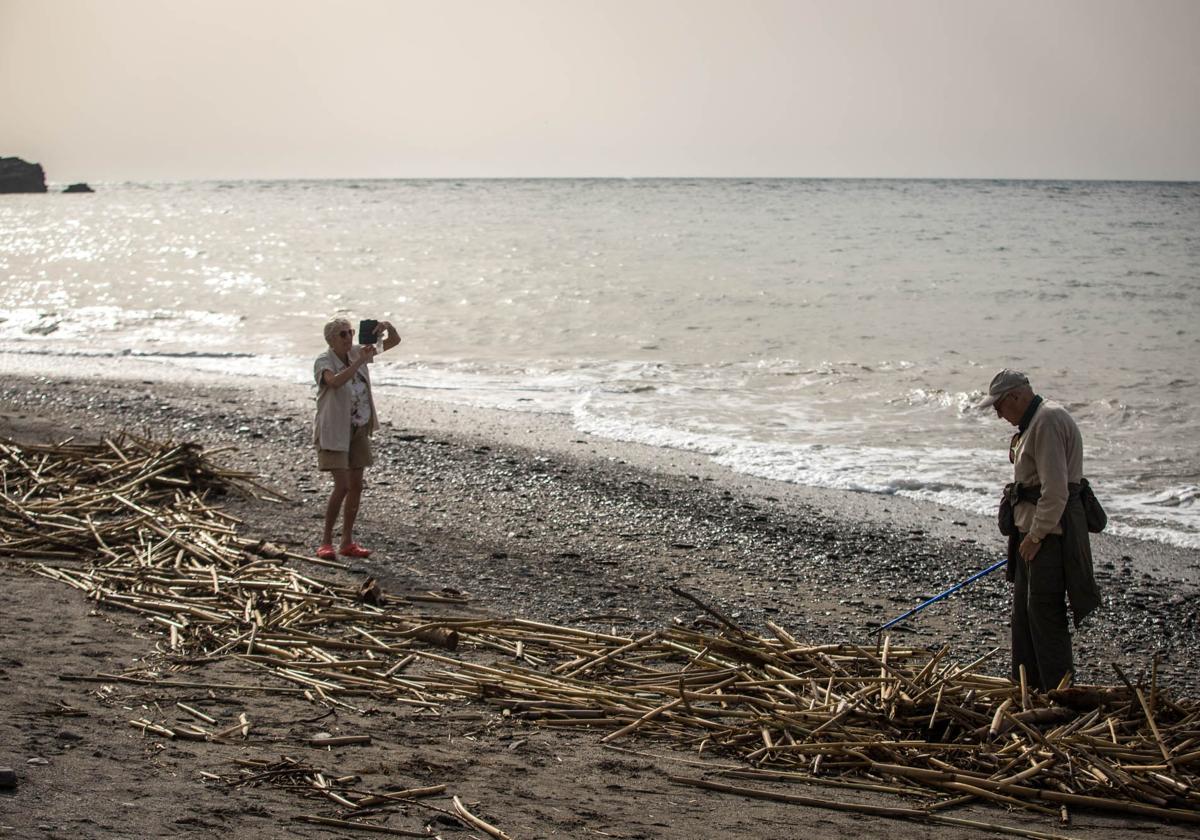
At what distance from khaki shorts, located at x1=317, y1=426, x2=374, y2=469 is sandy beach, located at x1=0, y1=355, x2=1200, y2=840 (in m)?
0.75

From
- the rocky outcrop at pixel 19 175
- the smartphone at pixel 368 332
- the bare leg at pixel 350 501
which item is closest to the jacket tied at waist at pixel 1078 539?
the smartphone at pixel 368 332

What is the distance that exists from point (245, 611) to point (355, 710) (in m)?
1.56

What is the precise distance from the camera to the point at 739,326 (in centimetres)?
2536

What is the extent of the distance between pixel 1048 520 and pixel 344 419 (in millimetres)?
4857

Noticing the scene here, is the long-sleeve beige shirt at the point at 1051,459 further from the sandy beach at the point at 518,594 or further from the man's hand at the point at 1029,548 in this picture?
the sandy beach at the point at 518,594

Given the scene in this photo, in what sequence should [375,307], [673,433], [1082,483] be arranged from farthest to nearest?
[375,307] < [673,433] < [1082,483]

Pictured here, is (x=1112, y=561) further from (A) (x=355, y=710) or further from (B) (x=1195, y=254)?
(B) (x=1195, y=254)

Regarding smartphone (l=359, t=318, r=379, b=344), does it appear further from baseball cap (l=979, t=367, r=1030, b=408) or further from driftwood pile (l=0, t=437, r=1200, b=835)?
baseball cap (l=979, t=367, r=1030, b=408)

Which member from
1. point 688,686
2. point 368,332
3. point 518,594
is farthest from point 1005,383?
point 368,332

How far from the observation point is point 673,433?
14.5m

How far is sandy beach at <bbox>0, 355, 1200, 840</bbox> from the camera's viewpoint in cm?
433

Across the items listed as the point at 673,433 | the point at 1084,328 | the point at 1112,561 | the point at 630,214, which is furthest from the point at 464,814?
the point at 630,214

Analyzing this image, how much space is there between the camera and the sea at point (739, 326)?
45.6ft

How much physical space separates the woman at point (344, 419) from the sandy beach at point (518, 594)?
462mm
